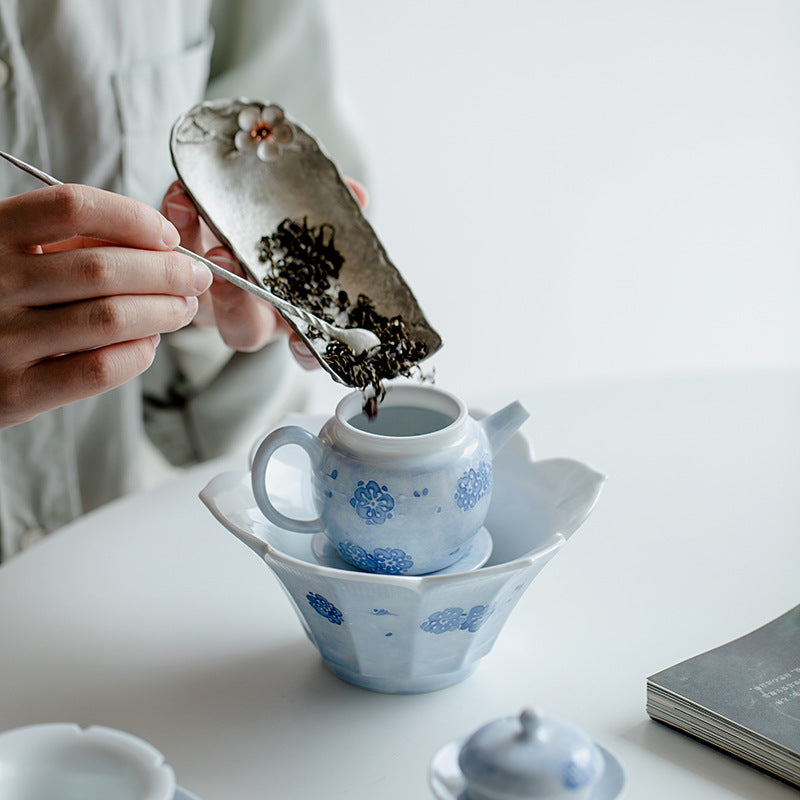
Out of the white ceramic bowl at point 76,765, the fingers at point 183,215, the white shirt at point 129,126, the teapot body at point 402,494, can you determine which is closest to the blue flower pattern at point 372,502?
the teapot body at point 402,494

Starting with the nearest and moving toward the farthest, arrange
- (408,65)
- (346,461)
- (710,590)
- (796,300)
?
(346,461) → (710,590) → (408,65) → (796,300)

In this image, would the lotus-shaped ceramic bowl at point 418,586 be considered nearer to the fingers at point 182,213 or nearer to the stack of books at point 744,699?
the stack of books at point 744,699

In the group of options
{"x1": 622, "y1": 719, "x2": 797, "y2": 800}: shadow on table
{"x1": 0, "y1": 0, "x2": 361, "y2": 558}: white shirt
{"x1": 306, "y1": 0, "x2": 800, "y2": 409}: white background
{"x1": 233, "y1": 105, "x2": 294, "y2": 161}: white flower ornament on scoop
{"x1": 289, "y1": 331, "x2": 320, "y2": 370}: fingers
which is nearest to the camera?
{"x1": 622, "y1": 719, "x2": 797, "y2": 800}: shadow on table

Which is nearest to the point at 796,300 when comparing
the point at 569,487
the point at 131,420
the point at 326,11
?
the point at 326,11

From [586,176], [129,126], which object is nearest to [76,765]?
[129,126]

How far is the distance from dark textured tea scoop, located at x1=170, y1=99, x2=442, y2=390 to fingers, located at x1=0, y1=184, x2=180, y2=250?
172mm

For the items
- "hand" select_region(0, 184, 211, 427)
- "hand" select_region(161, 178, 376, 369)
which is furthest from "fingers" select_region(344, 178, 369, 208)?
"hand" select_region(0, 184, 211, 427)

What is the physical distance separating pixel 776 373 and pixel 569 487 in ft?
1.90

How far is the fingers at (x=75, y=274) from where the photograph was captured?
0.65 m

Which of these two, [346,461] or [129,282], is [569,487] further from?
[129,282]

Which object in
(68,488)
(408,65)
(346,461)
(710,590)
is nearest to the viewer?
(346,461)

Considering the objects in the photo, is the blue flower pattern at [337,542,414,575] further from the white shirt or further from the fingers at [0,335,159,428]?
the white shirt

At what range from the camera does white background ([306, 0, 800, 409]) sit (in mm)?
2219

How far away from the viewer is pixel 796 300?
8.00 feet
